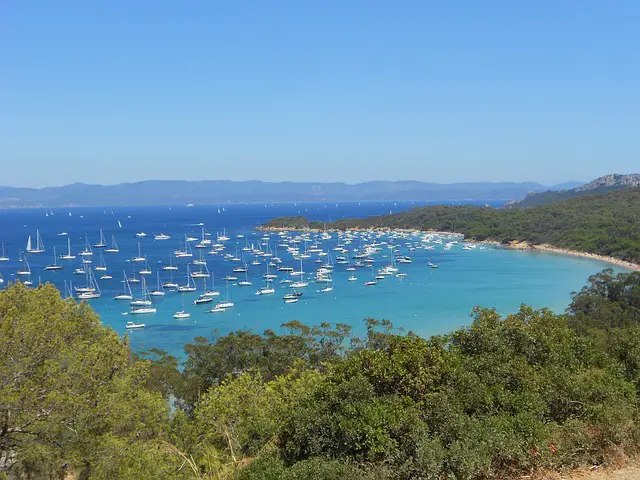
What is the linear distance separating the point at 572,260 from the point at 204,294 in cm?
4923

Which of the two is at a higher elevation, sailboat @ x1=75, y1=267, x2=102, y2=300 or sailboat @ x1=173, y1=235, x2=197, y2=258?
sailboat @ x1=173, y1=235, x2=197, y2=258

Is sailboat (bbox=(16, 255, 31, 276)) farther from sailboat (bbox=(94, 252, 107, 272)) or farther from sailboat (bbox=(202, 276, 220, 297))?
sailboat (bbox=(202, 276, 220, 297))

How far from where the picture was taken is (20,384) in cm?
796

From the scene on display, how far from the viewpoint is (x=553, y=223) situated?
9419 cm

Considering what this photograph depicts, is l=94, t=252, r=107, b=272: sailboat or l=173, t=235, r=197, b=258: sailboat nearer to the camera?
l=94, t=252, r=107, b=272: sailboat

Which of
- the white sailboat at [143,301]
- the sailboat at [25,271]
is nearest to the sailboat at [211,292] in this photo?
the white sailboat at [143,301]

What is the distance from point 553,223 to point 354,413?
95.6 m

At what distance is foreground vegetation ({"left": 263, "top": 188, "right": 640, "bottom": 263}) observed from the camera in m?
75.4

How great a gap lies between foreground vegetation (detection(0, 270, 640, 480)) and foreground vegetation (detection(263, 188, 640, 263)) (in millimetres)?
64225

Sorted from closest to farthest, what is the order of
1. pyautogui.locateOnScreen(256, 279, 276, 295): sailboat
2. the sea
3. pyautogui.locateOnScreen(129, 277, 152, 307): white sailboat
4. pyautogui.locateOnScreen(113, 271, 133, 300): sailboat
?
the sea
pyautogui.locateOnScreen(129, 277, 152, 307): white sailboat
pyautogui.locateOnScreen(113, 271, 133, 300): sailboat
pyautogui.locateOnScreen(256, 279, 276, 295): sailboat

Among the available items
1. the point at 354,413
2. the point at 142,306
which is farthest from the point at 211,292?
the point at 354,413

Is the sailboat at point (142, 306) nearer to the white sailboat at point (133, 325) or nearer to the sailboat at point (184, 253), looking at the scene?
the white sailboat at point (133, 325)

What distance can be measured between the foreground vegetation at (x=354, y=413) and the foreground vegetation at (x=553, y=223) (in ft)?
211

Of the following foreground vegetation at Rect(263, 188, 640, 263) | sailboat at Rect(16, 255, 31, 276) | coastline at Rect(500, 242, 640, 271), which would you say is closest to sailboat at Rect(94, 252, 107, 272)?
sailboat at Rect(16, 255, 31, 276)
